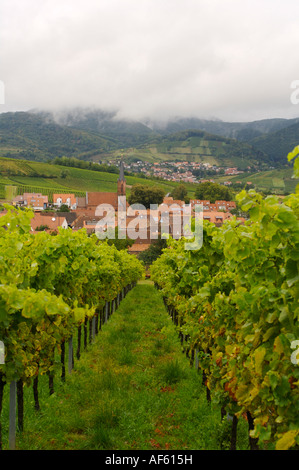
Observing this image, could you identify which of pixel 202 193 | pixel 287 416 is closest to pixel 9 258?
pixel 287 416

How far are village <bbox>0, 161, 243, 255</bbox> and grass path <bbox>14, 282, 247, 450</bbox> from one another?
4418cm

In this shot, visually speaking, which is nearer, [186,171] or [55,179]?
[55,179]

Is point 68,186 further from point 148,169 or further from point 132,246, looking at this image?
point 148,169

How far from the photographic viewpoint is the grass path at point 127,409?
15.7ft

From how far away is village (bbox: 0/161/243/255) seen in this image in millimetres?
60125

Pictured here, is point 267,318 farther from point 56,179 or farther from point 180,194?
point 56,179

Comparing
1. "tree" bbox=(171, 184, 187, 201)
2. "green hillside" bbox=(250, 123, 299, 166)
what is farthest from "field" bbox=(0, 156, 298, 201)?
"green hillside" bbox=(250, 123, 299, 166)

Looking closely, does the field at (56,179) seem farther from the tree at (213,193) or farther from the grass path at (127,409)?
the grass path at (127,409)

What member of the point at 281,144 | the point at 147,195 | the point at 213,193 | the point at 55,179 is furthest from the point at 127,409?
the point at 281,144

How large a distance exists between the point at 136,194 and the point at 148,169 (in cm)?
11020

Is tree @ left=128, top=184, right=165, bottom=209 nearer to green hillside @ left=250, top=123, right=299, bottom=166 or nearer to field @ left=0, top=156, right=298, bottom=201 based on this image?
field @ left=0, top=156, right=298, bottom=201

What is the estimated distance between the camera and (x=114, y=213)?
266ft

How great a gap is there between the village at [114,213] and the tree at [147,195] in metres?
2.28

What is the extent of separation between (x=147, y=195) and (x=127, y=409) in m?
75.2
